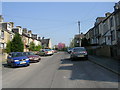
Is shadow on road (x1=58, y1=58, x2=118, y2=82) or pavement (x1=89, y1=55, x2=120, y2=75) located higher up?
pavement (x1=89, y1=55, x2=120, y2=75)

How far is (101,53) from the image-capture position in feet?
68.8

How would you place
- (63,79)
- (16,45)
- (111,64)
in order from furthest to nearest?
1. (16,45)
2. (111,64)
3. (63,79)

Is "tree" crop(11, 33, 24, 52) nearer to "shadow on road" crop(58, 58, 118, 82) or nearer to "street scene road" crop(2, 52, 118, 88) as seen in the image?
"street scene road" crop(2, 52, 118, 88)

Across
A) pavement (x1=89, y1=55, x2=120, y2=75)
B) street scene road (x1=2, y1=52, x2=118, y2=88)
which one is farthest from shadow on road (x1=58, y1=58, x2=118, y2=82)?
pavement (x1=89, y1=55, x2=120, y2=75)

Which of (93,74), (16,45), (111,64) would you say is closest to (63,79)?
(93,74)

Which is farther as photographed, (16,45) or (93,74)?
(16,45)

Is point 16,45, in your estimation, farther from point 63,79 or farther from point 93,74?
point 63,79

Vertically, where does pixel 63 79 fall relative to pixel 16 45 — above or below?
below

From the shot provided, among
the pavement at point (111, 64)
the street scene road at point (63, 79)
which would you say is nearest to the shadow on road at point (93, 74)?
the street scene road at point (63, 79)

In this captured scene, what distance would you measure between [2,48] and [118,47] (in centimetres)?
2521

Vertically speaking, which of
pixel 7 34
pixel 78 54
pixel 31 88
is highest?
pixel 7 34

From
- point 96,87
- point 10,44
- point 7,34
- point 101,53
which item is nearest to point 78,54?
point 101,53

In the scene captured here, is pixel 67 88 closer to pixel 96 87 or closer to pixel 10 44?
pixel 96 87

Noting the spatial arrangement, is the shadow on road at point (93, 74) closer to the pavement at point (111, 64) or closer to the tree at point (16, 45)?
the pavement at point (111, 64)
